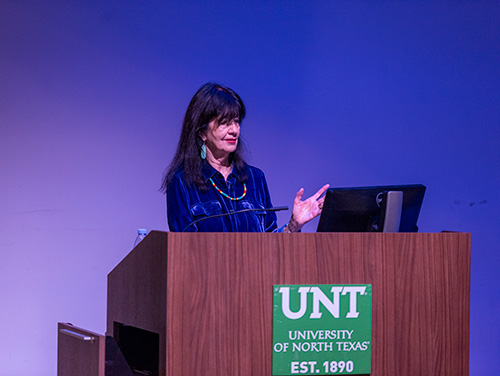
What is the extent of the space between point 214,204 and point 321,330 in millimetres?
952

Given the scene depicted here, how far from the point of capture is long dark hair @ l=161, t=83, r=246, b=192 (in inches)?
93.9

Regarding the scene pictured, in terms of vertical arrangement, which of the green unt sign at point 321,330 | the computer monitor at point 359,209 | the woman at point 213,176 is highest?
the woman at point 213,176

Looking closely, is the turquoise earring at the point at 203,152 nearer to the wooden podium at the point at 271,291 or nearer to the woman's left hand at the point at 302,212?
the woman's left hand at the point at 302,212

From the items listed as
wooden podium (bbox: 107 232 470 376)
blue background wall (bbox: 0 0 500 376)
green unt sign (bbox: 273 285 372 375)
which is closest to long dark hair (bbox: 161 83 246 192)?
wooden podium (bbox: 107 232 470 376)

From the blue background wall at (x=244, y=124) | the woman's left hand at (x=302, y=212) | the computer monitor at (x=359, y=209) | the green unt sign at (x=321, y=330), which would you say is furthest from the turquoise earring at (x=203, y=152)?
the blue background wall at (x=244, y=124)

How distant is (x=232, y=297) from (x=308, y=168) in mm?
2370

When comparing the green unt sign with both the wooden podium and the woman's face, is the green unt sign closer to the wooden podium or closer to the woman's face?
the wooden podium

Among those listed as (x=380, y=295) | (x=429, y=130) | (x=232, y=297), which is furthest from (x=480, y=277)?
(x=232, y=297)

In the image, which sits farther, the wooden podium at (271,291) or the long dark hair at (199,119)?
the long dark hair at (199,119)

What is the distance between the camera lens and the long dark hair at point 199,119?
7.82ft

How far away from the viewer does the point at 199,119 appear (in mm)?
2426

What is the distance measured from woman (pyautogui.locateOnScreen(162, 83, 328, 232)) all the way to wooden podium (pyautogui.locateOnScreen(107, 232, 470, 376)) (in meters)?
0.66

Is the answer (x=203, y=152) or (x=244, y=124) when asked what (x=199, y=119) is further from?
(x=244, y=124)

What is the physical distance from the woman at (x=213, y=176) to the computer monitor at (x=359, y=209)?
1.79ft
